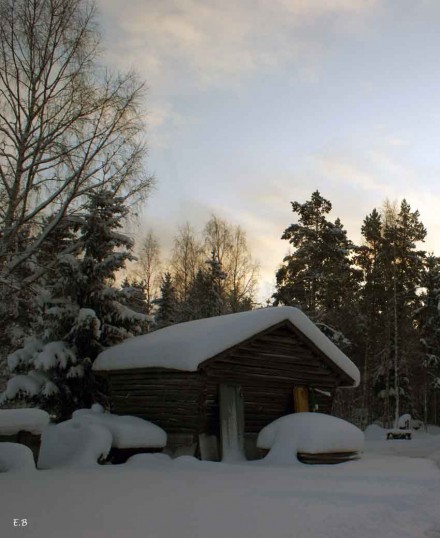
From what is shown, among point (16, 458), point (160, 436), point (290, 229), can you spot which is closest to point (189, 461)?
point (160, 436)

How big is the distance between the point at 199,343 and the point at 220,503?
7.06m

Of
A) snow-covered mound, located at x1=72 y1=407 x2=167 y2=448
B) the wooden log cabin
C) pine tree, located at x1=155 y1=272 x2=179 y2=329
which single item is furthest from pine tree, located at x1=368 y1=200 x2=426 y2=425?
snow-covered mound, located at x1=72 y1=407 x2=167 y2=448

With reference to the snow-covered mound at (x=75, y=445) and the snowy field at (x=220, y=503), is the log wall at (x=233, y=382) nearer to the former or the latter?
the snow-covered mound at (x=75, y=445)

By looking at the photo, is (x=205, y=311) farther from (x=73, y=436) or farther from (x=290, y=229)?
(x=73, y=436)

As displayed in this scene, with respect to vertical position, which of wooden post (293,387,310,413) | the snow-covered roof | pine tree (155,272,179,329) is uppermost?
pine tree (155,272,179,329)

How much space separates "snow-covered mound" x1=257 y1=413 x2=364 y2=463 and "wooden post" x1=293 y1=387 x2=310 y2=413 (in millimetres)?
1902

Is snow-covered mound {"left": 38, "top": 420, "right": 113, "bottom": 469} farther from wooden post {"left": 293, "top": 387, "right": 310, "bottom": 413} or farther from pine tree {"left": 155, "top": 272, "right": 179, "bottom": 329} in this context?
pine tree {"left": 155, "top": 272, "right": 179, "bottom": 329}

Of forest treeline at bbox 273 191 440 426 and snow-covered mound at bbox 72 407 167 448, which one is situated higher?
forest treeline at bbox 273 191 440 426

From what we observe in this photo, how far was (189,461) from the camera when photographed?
535 inches

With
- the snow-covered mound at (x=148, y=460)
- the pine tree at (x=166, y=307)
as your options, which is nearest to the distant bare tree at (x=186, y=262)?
the pine tree at (x=166, y=307)

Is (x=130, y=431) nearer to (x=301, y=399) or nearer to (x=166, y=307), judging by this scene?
(x=301, y=399)

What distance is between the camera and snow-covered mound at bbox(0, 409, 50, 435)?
1215cm

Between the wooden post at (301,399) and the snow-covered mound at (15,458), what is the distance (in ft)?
29.5

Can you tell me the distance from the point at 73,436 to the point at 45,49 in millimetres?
10095
